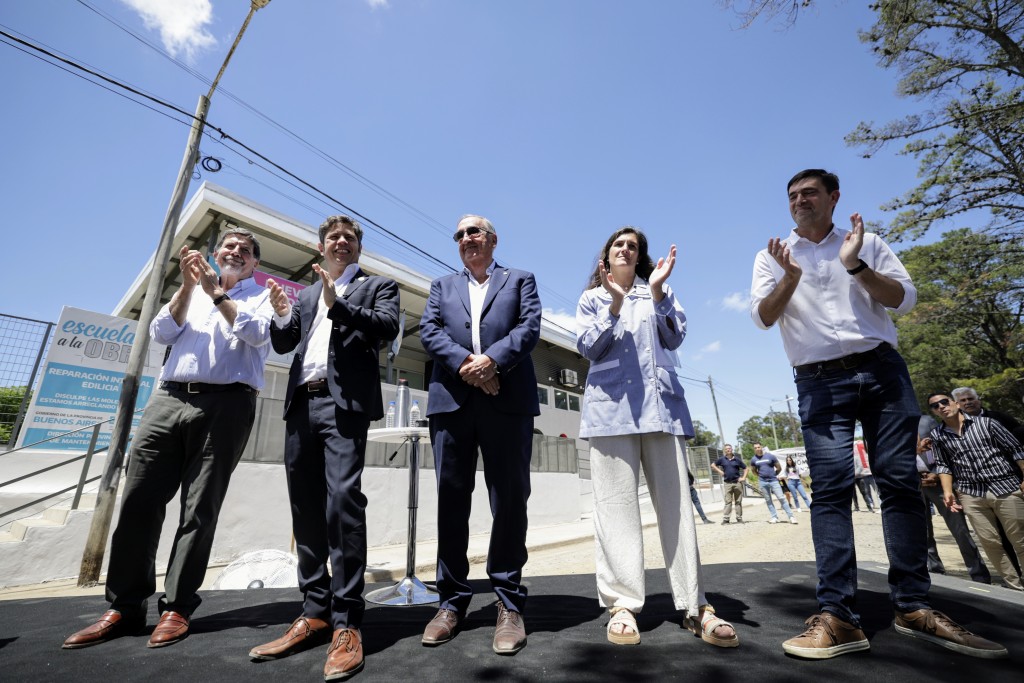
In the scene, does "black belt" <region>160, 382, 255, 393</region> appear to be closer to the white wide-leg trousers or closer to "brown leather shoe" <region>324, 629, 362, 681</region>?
A: "brown leather shoe" <region>324, 629, 362, 681</region>

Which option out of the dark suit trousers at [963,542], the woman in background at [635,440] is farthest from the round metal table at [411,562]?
the dark suit trousers at [963,542]

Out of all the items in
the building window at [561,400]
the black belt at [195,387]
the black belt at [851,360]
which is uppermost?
the building window at [561,400]

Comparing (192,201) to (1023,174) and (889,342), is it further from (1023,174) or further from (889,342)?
(1023,174)

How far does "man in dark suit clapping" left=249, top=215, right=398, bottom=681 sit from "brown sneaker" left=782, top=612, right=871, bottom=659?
5.40 ft

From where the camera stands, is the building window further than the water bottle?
Yes

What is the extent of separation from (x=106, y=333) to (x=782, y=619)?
970cm

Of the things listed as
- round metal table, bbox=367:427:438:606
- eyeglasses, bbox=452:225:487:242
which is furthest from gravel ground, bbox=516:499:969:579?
eyeglasses, bbox=452:225:487:242

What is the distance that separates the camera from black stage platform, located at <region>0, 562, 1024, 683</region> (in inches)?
63.1

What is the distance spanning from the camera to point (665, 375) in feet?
7.75

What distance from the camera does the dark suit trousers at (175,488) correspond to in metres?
2.24

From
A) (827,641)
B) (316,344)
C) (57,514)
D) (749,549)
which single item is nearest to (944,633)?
(827,641)

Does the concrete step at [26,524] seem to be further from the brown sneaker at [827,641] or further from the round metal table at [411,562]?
the brown sneaker at [827,641]

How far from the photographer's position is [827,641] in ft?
5.64

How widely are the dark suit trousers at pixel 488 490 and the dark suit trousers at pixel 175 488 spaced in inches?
43.7
